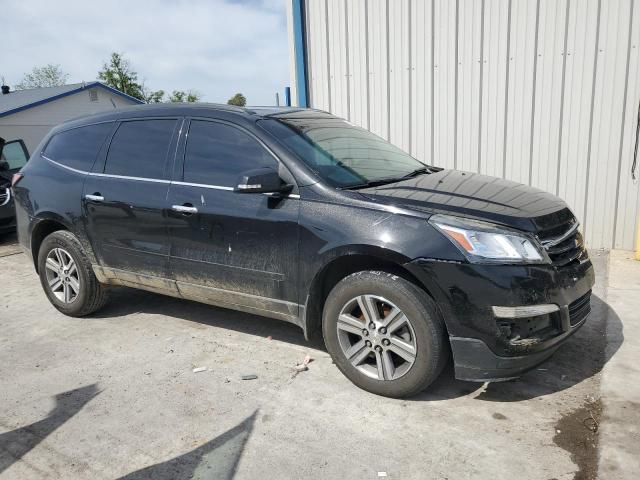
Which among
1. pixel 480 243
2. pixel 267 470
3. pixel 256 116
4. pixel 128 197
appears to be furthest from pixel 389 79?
pixel 267 470

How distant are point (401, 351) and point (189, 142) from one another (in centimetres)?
216

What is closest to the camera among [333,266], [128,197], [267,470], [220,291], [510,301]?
[267,470]

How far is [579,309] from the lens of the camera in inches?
129

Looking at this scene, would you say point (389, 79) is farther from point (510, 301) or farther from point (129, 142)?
point (510, 301)

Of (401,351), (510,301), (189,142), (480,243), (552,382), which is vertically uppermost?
(189,142)

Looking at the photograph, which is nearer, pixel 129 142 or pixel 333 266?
pixel 333 266

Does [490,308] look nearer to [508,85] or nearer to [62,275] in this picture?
[62,275]

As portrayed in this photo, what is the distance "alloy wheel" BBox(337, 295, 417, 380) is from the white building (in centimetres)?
1804

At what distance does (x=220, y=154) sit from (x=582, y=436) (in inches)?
112

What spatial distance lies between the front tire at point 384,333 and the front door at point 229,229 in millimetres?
393

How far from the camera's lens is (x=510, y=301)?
2.89 metres

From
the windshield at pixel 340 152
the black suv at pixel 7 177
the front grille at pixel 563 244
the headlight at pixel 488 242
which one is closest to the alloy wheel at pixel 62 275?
the windshield at pixel 340 152

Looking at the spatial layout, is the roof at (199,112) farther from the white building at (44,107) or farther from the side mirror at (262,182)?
the white building at (44,107)

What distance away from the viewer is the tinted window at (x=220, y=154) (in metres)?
3.75
